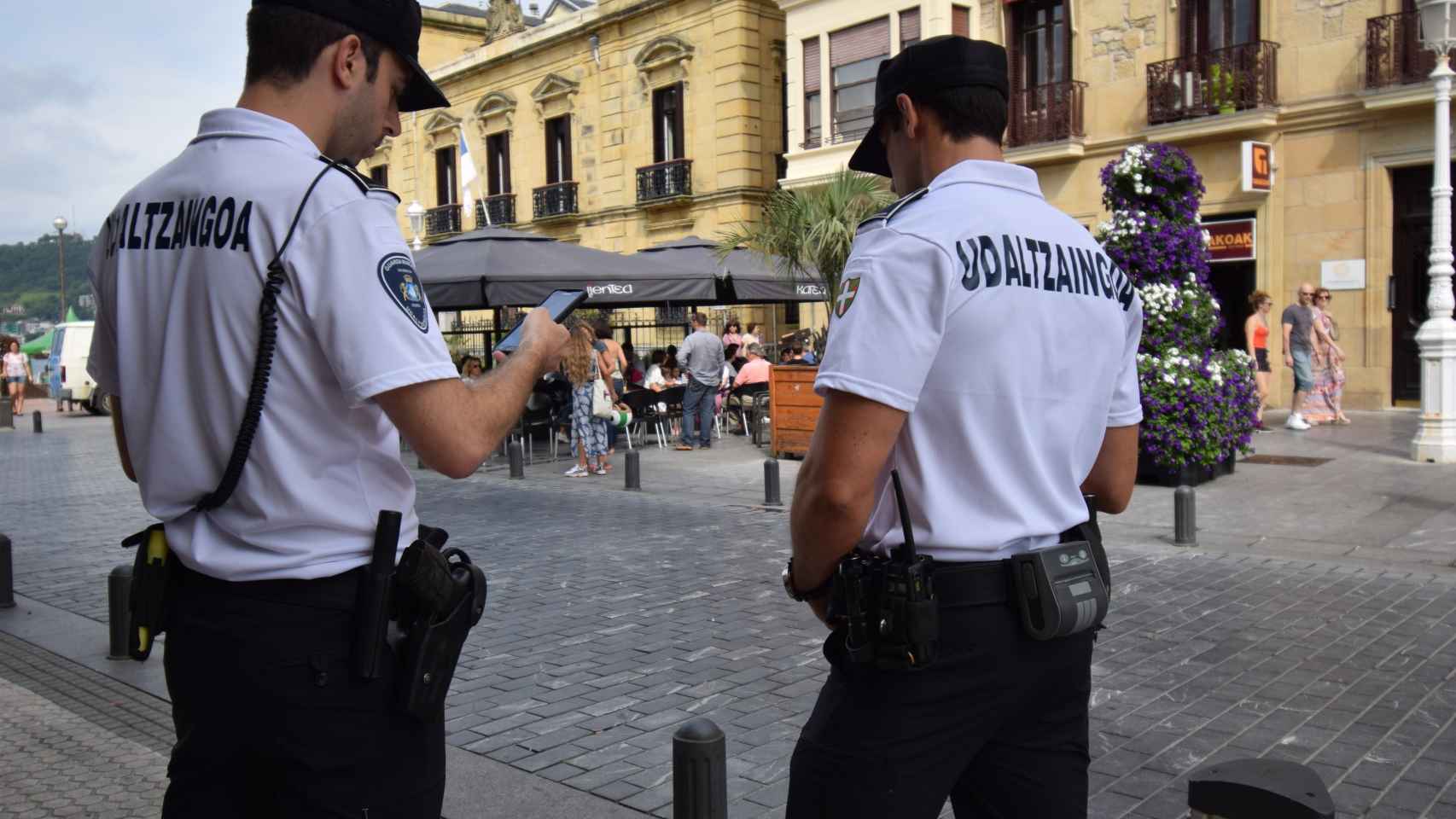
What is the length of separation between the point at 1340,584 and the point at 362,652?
6.37 meters

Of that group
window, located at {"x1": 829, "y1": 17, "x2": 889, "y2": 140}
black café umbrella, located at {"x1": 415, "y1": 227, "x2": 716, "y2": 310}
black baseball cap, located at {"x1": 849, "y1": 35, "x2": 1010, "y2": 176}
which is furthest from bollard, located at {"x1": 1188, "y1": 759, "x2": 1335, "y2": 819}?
window, located at {"x1": 829, "y1": 17, "x2": 889, "y2": 140}

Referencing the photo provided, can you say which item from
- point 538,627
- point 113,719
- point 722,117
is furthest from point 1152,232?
point 722,117

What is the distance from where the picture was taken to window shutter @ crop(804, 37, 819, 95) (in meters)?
24.6

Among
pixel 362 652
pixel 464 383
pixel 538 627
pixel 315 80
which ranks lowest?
pixel 538 627

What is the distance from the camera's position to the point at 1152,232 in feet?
34.4

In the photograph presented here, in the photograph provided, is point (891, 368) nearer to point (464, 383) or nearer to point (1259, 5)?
point (464, 383)

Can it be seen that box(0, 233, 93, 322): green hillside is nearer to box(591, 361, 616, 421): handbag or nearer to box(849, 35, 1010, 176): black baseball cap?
box(591, 361, 616, 421): handbag

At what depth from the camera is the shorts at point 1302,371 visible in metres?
14.9

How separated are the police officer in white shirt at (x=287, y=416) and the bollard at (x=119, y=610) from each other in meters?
4.12

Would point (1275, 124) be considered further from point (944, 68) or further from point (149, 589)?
point (149, 589)

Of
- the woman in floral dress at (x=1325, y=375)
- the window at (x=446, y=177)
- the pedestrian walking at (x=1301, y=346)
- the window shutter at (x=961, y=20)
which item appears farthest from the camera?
the window at (x=446, y=177)

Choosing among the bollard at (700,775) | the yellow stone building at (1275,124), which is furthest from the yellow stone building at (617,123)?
the bollard at (700,775)

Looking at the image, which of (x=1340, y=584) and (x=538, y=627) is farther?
(x=1340, y=584)

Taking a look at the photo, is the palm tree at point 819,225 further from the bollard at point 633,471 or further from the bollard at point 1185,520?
the bollard at point 1185,520
